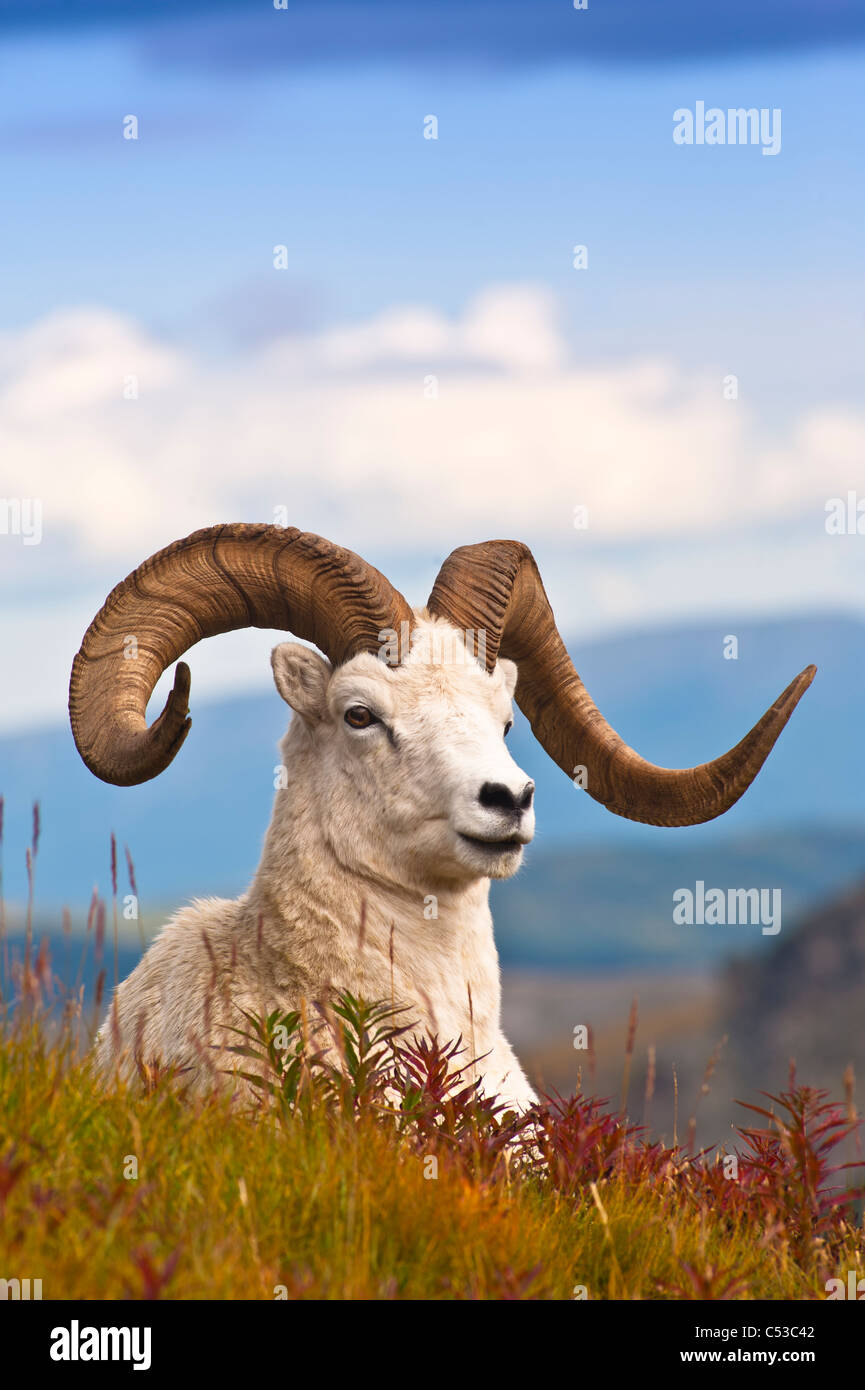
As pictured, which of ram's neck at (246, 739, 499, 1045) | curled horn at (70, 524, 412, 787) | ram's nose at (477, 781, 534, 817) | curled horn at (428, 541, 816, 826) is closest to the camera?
ram's nose at (477, 781, 534, 817)

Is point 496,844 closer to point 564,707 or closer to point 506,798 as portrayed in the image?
point 506,798

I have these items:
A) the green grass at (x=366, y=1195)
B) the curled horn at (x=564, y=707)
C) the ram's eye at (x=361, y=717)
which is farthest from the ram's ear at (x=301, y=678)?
the green grass at (x=366, y=1195)

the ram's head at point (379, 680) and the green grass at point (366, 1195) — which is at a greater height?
the ram's head at point (379, 680)

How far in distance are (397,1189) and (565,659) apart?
4.95 meters

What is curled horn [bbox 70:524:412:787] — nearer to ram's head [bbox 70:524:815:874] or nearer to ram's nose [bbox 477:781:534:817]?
ram's head [bbox 70:524:815:874]

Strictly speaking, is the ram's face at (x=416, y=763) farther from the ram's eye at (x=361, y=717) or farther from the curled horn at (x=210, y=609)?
the curled horn at (x=210, y=609)

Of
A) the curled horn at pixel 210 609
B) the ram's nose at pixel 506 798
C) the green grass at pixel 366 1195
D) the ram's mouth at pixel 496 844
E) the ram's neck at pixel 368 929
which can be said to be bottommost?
the green grass at pixel 366 1195

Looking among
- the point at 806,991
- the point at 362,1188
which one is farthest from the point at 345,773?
the point at 806,991

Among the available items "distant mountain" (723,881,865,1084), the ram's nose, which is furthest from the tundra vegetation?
"distant mountain" (723,881,865,1084)

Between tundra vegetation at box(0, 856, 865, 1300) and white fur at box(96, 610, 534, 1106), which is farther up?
white fur at box(96, 610, 534, 1106)

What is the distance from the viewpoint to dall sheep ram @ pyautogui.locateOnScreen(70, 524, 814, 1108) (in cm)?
711

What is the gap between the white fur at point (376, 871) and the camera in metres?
7.09

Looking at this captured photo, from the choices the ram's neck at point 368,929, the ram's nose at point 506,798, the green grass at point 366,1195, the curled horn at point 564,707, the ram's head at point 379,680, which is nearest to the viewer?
the green grass at point 366,1195
